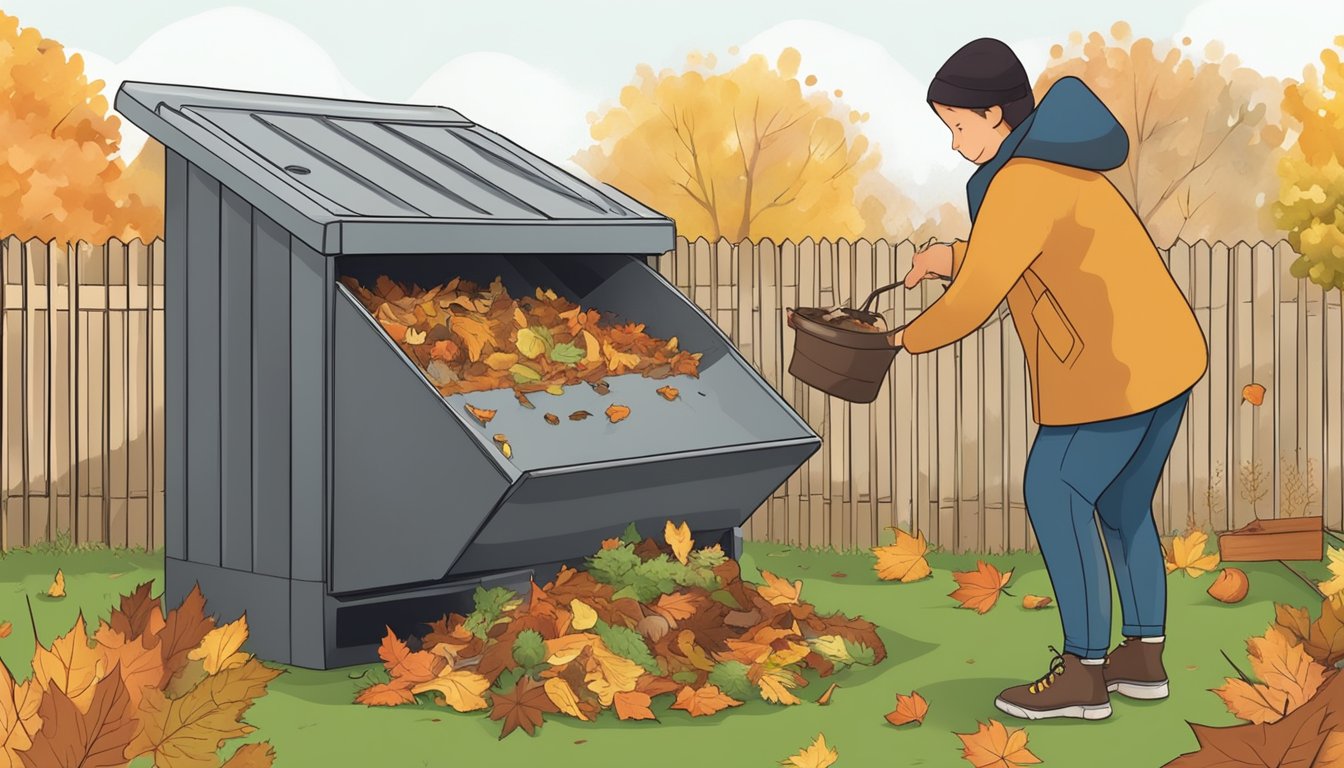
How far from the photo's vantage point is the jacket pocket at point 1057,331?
4832 mm

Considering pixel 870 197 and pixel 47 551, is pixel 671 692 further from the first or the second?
pixel 870 197

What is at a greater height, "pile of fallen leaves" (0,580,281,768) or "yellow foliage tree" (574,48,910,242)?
"yellow foliage tree" (574,48,910,242)

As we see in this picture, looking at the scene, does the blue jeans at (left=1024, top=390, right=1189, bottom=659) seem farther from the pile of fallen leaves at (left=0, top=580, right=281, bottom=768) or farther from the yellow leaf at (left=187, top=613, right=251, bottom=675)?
the pile of fallen leaves at (left=0, top=580, right=281, bottom=768)

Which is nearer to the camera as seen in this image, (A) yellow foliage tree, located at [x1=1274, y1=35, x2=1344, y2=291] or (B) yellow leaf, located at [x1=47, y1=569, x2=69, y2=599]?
(B) yellow leaf, located at [x1=47, y1=569, x2=69, y2=599]

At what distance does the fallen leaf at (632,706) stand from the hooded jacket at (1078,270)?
1392mm

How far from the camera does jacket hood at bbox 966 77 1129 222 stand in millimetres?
4777

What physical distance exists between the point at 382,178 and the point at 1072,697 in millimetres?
3048

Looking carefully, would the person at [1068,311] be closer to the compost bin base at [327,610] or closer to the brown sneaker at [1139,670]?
the brown sneaker at [1139,670]

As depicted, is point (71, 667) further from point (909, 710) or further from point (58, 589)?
point (58, 589)

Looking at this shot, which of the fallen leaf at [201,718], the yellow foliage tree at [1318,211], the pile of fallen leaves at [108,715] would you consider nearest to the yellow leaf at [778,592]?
the pile of fallen leaves at [108,715]

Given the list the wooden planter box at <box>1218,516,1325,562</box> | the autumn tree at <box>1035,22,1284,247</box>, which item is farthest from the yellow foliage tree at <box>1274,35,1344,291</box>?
the autumn tree at <box>1035,22,1284,247</box>

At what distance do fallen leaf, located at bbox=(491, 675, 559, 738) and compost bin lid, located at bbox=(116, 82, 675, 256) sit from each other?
1.54 metres

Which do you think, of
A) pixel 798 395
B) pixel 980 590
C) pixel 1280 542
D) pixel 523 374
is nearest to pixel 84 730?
pixel 523 374

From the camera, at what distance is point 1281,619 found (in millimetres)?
4957
